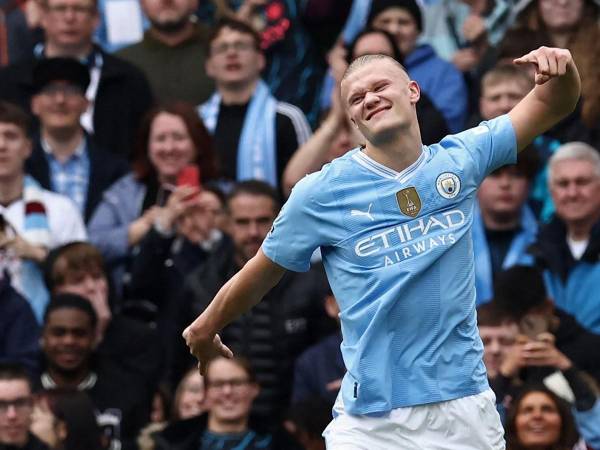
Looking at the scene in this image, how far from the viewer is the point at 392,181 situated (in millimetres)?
6617

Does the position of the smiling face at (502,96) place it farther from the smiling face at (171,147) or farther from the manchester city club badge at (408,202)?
the manchester city club badge at (408,202)

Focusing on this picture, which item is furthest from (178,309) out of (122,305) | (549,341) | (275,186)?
(549,341)

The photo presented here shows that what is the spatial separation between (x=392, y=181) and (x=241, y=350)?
3815 millimetres

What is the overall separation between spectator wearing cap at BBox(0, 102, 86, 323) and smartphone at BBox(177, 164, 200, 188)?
0.71 m

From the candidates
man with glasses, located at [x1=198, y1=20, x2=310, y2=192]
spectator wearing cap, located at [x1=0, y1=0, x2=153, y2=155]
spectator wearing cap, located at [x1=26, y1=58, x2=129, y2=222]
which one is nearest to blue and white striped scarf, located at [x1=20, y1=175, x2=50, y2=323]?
spectator wearing cap, located at [x1=26, y1=58, x2=129, y2=222]

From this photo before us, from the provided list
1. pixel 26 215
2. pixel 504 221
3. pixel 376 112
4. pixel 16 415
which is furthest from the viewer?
pixel 26 215

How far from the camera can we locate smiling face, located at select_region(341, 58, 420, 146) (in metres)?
6.53

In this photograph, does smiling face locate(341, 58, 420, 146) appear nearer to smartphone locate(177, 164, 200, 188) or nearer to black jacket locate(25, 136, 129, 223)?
smartphone locate(177, 164, 200, 188)

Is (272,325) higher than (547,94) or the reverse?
the reverse

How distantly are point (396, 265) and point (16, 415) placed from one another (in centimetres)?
385

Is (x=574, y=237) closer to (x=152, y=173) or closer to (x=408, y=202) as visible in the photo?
(x=152, y=173)

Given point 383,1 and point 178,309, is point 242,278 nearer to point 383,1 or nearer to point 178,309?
point 178,309

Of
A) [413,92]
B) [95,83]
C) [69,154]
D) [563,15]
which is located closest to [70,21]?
[95,83]

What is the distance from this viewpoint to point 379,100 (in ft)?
21.5
